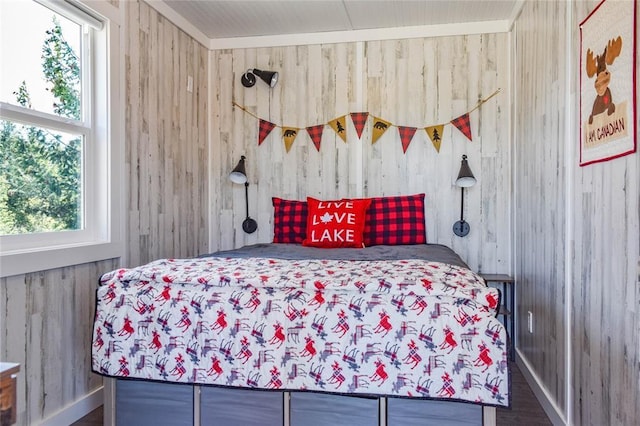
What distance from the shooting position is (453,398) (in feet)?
5.27

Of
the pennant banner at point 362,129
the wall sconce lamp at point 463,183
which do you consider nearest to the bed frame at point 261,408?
the wall sconce lamp at point 463,183

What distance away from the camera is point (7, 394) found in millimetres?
967

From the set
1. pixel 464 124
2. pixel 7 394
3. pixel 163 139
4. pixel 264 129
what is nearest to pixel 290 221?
pixel 264 129

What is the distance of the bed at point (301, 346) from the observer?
161 cm

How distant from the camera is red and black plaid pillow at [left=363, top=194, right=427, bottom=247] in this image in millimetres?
3129

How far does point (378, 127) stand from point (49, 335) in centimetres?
246

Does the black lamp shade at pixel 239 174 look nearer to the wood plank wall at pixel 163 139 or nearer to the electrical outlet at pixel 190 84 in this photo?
the wood plank wall at pixel 163 139

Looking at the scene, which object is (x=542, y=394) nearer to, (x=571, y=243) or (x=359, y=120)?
(x=571, y=243)

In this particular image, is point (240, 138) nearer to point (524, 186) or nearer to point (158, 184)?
point (158, 184)

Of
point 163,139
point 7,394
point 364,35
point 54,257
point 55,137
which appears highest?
point 364,35

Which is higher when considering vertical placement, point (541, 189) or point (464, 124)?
point (464, 124)

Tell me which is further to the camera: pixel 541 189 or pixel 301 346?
pixel 541 189

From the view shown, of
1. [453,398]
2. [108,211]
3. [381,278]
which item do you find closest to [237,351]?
[381,278]

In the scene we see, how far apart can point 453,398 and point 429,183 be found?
6.60 ft
